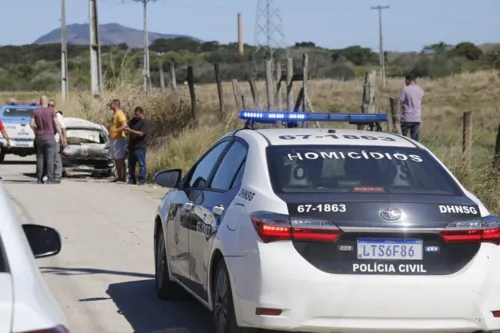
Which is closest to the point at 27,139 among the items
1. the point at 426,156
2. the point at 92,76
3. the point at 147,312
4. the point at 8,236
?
the point at 92,76

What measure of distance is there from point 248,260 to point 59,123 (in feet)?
53.5

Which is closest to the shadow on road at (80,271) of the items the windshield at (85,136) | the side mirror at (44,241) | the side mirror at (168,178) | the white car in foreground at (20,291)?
the side mirror at (168,178)

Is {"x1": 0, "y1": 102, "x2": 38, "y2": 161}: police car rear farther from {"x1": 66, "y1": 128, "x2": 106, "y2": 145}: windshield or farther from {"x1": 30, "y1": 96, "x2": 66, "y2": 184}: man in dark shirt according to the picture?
{"x1": 30, "y1": 96, "x2": 66, "y2": 184}: man in dark shirt

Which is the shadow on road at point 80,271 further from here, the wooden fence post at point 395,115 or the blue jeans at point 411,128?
the blue jeans at point 411,128

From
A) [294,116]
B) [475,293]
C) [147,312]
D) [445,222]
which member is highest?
[294,116]

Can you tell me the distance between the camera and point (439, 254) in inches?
255

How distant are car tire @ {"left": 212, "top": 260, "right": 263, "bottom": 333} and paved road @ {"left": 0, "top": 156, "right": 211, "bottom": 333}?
99 cm

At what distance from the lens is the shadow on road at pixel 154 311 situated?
325 inches

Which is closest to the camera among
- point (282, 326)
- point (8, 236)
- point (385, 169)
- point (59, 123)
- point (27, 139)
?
point (8, 236)

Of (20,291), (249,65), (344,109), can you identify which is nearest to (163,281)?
(20,291)

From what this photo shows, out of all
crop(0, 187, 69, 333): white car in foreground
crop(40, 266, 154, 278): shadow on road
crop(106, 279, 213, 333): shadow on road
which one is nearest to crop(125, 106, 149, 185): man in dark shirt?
crop(40, 266, 154, 278): shadow on road

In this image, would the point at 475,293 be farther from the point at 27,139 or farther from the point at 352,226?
the point at 27,139

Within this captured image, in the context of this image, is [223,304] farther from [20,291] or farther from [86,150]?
[86,150]

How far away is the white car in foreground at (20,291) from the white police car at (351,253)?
2.55 m
